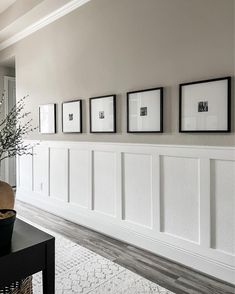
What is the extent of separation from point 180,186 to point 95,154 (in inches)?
46.8

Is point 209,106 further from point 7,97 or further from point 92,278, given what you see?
point 7,97

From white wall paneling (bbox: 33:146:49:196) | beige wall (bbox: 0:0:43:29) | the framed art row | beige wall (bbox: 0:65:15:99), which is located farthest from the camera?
beige wall (bbox: 0:65:15:99)

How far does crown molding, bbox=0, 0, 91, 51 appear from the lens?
3299 millimetres

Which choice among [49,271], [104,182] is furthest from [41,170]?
[49,271]

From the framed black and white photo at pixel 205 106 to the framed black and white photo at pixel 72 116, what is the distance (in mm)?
1464

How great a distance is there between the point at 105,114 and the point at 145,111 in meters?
0.58

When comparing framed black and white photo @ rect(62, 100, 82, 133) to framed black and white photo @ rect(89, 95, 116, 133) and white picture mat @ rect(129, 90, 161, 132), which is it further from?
white picture mat @ rect(129, 90, 161, 132)

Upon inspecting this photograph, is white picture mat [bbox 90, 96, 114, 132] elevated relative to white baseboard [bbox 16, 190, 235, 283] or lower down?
elevated

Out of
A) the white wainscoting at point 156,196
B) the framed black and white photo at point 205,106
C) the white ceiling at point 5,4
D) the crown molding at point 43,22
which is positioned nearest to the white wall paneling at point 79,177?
the white wainscoting at point 156,196

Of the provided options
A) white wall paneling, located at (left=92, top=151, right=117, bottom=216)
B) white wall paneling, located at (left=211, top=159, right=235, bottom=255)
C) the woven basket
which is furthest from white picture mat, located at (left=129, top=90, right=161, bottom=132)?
the woven basket

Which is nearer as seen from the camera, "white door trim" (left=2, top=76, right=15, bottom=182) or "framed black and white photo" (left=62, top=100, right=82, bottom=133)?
"framed black and white photo" (left=62, top=100, right=82, bottom=133)

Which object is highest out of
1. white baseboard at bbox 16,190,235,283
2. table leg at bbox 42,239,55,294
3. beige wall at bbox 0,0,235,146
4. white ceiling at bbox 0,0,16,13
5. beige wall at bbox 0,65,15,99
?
white ceiling at bbox 0,0,16,13

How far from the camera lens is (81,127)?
333cm

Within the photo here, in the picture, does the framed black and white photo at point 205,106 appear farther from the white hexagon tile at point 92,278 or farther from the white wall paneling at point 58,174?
the white wall paneling at point 58,174
